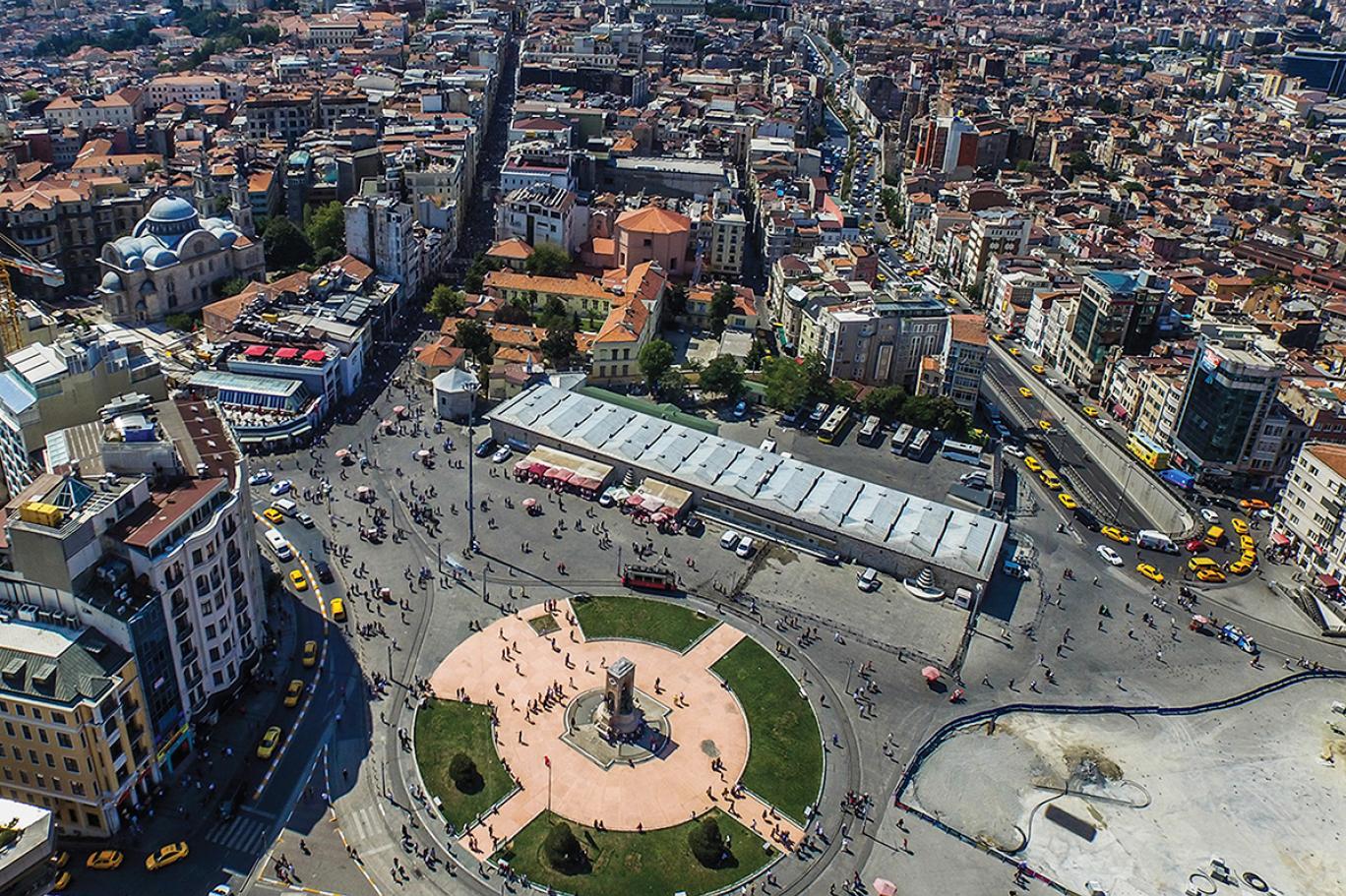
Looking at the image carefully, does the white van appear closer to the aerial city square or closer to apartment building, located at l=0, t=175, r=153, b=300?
the aerial city square

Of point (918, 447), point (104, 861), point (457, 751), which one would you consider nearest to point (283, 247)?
point (918, 447)

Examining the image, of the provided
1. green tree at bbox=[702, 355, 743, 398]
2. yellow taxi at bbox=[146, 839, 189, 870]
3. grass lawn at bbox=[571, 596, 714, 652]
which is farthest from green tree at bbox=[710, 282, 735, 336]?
yellow taxi at bbox=[146, 839, 189, 870]

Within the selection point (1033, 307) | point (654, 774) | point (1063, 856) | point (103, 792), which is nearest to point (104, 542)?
point (103, 792)

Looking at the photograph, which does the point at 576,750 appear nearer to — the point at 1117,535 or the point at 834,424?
the point at 834,424

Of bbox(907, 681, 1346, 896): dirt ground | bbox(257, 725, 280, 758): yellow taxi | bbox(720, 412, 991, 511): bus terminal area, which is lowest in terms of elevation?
bbox(907, 681, 1346, 896): dirt ground

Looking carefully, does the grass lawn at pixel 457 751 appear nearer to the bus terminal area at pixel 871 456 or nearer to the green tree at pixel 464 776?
the green tree at pixel 464 776

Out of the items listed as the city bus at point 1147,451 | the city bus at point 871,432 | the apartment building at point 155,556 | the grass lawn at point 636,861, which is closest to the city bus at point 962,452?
the city bus at point 871,432

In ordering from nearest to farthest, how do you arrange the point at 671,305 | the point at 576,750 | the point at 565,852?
the point at 565,852
the point at 576,750
the point at 671,305
